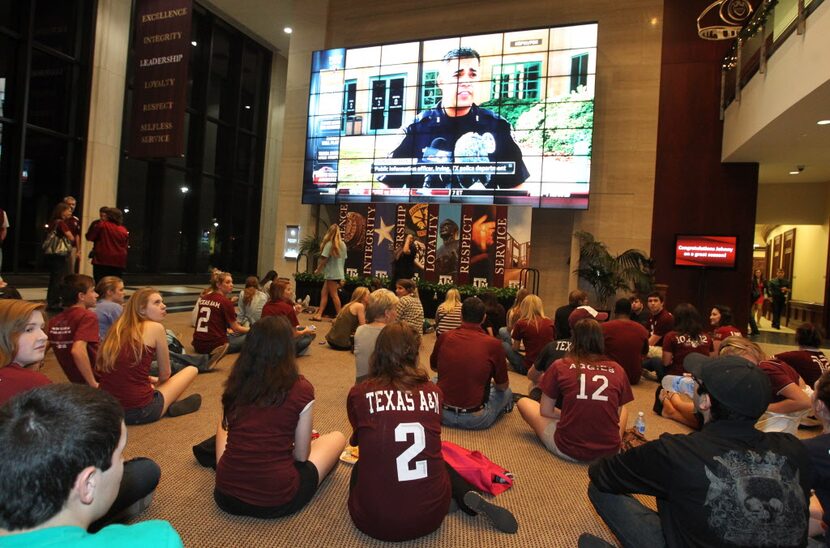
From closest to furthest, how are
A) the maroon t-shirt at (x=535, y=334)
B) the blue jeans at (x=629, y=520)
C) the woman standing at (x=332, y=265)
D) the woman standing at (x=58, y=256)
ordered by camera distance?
the blue jeans at (x=629, y=520) → the maroon t-shirt at (x=535, y=334) → the woman standing at (x=58, y=256) → the woman standing at (x=332, y=265)

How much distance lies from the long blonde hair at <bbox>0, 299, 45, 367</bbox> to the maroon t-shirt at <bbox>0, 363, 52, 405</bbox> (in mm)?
93

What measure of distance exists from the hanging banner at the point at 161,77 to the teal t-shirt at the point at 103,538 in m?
8.21

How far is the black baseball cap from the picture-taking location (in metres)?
1.73

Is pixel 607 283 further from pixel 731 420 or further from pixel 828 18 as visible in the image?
pixel 731 420

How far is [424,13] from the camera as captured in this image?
515 inches

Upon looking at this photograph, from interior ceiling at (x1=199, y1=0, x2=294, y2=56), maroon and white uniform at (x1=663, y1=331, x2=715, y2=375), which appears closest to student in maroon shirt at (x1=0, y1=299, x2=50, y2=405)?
maroon and white uniform at (x1=663, y1=331, x2=715, y2=375)

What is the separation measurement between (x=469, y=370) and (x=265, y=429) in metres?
1.90

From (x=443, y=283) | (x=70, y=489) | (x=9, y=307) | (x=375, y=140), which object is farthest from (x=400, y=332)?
(x=375, y=140)

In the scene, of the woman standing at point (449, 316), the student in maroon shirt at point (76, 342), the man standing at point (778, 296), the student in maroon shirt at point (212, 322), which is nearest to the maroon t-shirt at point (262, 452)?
the student in maroon shirt at point (76, 342)

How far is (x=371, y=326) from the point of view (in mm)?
4477

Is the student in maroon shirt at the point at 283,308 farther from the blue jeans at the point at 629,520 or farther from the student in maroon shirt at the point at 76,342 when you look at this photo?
the blue jeans at the point at 629,520

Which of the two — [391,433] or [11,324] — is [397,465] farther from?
[11,324]

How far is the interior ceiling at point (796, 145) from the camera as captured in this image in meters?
6.61

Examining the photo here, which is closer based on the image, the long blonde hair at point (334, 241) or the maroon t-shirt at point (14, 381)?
the maroon t-shirt at point (14, 381)
